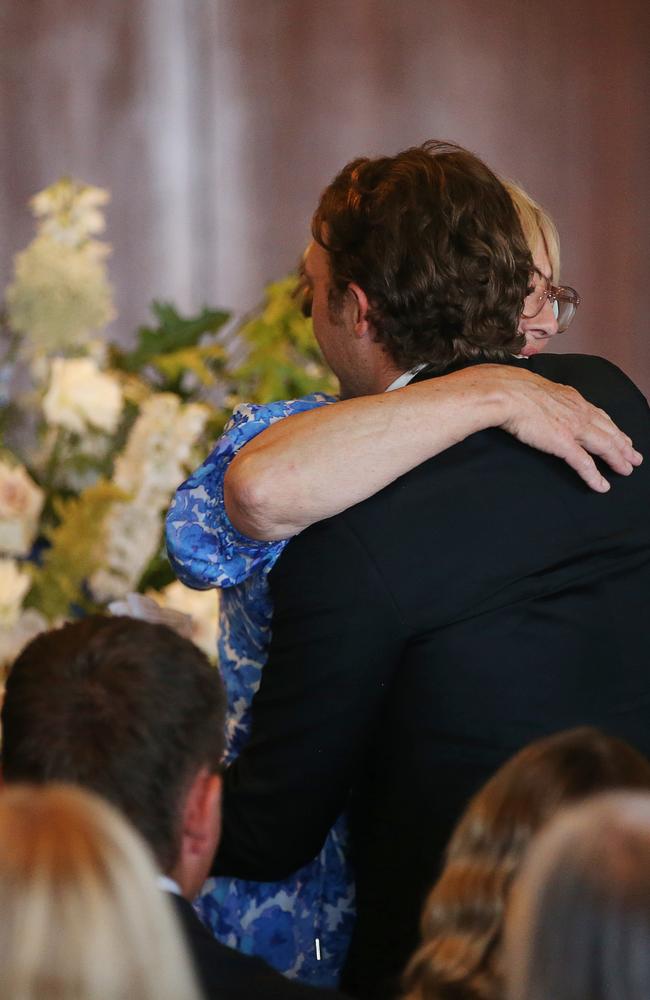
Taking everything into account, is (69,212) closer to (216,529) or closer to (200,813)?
(216,529)

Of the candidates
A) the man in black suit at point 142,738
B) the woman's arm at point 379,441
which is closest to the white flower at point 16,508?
the woman's arm at point 379,441

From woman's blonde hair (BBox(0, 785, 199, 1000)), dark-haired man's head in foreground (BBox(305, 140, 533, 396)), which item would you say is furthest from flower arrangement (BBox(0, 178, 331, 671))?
woman's blonde hair (BBox(0, 785, 199, 1000))

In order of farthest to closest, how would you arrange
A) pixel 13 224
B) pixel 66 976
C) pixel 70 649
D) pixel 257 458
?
pixel 13 224 < pixel 257 458 < pixel 70 649 < pixel 66 976

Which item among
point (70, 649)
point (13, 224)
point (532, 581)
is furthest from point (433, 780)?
point (13, 224)

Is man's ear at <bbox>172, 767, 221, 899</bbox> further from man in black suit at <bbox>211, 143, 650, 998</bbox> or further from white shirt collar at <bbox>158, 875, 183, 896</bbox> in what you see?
man in black suit at <bbox>211, 143, 650, 998</bbox>

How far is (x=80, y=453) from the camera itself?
2.03 meters

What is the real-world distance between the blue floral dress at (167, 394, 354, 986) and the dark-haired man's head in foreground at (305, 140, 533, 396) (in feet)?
0.38

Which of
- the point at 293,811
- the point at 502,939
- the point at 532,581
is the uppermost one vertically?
the point at 532,581

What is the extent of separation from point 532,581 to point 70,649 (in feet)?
1.67

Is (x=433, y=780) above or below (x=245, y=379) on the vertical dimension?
below

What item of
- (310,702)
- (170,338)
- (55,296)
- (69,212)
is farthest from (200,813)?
(170,338)

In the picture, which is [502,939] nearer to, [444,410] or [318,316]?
[444,410]

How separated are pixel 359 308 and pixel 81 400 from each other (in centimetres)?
54

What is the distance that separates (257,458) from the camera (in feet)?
4.46
